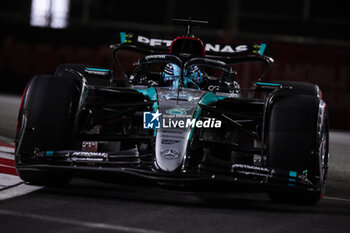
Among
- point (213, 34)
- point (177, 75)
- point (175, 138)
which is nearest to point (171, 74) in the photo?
point (177, 75)

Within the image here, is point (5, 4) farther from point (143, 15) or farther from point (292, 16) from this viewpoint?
point (292, 16)

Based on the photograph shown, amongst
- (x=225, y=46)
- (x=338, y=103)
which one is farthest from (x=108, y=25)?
(x=225, y=46)

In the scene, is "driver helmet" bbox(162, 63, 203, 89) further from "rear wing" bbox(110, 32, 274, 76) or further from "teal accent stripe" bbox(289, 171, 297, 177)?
"teal accent stripe" bbox(289, 171, 297, 177)

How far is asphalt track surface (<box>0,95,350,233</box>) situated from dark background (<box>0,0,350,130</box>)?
7.85 metres

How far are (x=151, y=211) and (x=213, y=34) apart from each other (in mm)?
15525

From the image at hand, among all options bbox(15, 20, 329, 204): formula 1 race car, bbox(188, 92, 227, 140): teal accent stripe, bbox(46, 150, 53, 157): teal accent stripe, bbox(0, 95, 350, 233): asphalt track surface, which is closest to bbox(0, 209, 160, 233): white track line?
bbox(0, 95, 350, 233): asphalt track surface

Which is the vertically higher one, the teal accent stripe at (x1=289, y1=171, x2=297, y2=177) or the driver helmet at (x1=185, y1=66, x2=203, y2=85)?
the driver helmet at (x1=185, y1=66, x2=203, y2=85)

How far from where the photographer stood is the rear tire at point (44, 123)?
6594 mm

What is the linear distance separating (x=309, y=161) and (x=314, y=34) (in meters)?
19.0

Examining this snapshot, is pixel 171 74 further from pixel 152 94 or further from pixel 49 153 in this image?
pixel 49 153

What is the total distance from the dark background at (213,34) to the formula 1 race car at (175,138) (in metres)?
7.16

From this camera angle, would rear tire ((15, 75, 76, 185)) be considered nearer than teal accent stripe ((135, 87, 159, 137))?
Yes

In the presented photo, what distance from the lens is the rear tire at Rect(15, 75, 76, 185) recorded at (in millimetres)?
Answer: 6594

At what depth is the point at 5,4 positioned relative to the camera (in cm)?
2875
